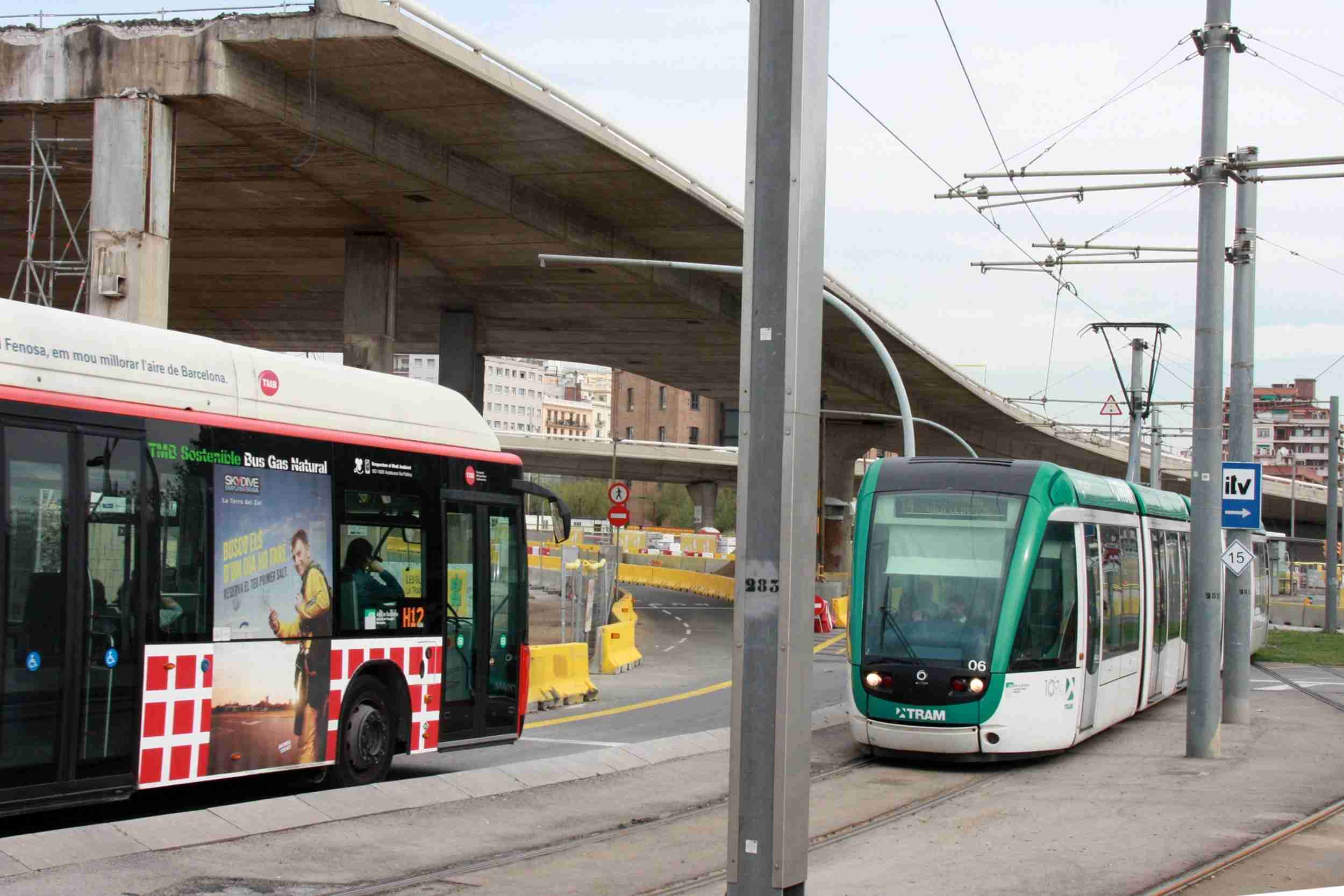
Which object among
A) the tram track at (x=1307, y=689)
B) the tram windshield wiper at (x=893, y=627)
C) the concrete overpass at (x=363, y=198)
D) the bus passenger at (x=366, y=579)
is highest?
the concrete overpass at (x=363, y=198)

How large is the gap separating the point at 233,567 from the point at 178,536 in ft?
1.95

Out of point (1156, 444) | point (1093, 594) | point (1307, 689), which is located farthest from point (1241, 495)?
point (1156, 444)

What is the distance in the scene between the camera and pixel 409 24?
20531 mm

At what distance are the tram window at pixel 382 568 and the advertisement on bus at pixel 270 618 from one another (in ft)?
0.87

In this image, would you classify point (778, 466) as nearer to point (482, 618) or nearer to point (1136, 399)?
point (482, 618)

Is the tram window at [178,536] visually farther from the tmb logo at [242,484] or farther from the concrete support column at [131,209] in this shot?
the concrete support column at [131,209]

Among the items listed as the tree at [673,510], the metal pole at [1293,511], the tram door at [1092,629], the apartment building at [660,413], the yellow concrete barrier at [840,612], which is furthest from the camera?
the apartment building at [660,413]

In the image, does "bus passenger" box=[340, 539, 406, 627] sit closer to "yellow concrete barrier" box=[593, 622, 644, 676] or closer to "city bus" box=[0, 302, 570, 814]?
"city bus" box=[0, 302, 570, 814]

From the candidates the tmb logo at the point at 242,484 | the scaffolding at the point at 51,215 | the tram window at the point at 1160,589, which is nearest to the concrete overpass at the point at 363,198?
the scaffolding at the point at 51,215

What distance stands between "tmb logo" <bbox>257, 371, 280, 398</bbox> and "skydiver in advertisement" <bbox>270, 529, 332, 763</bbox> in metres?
1.09

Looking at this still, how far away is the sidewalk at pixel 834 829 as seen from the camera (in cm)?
907

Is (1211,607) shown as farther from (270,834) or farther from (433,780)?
(270,834)

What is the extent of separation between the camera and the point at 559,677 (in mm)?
21859

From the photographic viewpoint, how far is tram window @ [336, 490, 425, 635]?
39.9 ft
